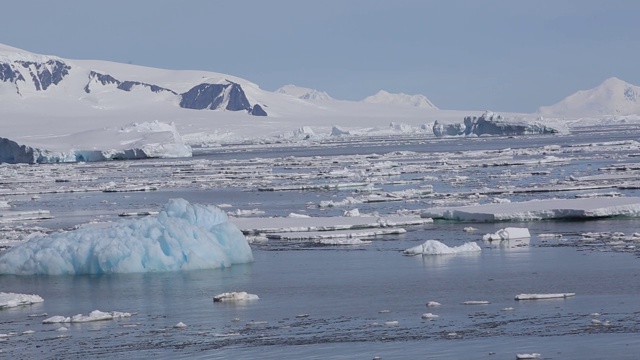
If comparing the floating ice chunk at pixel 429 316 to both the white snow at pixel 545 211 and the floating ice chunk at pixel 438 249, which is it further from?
the white snow at pixel 545 211

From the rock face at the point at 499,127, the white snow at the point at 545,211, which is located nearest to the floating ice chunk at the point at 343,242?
the white snow at the point at 545,211

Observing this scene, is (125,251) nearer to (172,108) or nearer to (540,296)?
(540,296)

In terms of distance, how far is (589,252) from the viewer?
15.0 meters

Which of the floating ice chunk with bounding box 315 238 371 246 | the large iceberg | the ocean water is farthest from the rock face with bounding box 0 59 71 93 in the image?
the large iceberg

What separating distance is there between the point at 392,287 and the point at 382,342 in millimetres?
3027

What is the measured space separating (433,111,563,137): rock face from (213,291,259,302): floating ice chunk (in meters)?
60.1

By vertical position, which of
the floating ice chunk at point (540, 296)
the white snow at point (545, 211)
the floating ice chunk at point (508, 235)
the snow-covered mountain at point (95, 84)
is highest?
the snow-covered mountain at point (95, 84)

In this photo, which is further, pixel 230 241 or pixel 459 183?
pixel 459 183

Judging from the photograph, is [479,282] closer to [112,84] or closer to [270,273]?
[270,273]

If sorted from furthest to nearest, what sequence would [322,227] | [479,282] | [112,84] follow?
[112,84] < [322,227] < [479,282]

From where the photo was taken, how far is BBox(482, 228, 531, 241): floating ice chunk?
16.8 meters

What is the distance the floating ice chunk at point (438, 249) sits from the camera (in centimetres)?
1543

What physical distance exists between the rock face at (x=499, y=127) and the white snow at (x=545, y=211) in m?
52.2

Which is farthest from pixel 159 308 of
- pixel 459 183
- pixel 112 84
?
pixel 112 84
